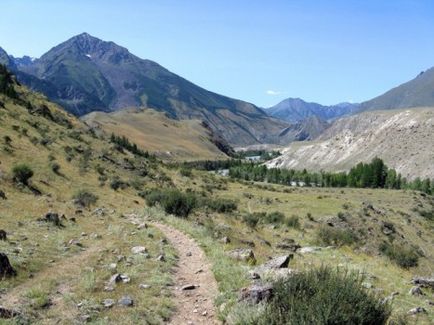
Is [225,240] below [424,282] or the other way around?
below

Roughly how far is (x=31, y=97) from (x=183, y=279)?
88.0 m

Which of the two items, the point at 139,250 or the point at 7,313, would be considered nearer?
the point at 7,313

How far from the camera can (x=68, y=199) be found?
41500 millimetres

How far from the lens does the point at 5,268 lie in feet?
51.3

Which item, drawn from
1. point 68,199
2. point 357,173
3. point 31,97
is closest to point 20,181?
point 68,199

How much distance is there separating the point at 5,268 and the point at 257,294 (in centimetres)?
857

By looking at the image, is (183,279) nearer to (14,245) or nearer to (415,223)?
(14,245)

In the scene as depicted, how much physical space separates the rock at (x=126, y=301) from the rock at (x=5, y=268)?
4305 mm

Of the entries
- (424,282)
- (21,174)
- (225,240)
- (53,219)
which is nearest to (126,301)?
(424,282)

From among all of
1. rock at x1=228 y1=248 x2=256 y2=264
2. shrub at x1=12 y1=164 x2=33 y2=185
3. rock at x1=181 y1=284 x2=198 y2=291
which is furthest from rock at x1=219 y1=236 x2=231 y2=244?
shrub at x1=12 y1=164 x2=33 y2=185

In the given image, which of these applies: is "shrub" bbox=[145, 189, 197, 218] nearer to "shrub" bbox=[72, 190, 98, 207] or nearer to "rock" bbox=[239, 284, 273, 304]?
"shrub" bbox=[72, 190, 98, 207]

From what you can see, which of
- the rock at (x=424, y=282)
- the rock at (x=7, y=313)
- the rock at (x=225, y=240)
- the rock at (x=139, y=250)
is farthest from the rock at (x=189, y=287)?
the rock at (x=225, y=240)

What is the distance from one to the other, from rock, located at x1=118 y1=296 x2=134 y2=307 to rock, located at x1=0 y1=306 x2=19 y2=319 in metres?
2.91

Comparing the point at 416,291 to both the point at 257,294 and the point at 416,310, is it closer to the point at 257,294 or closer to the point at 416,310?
the point at 416,310
